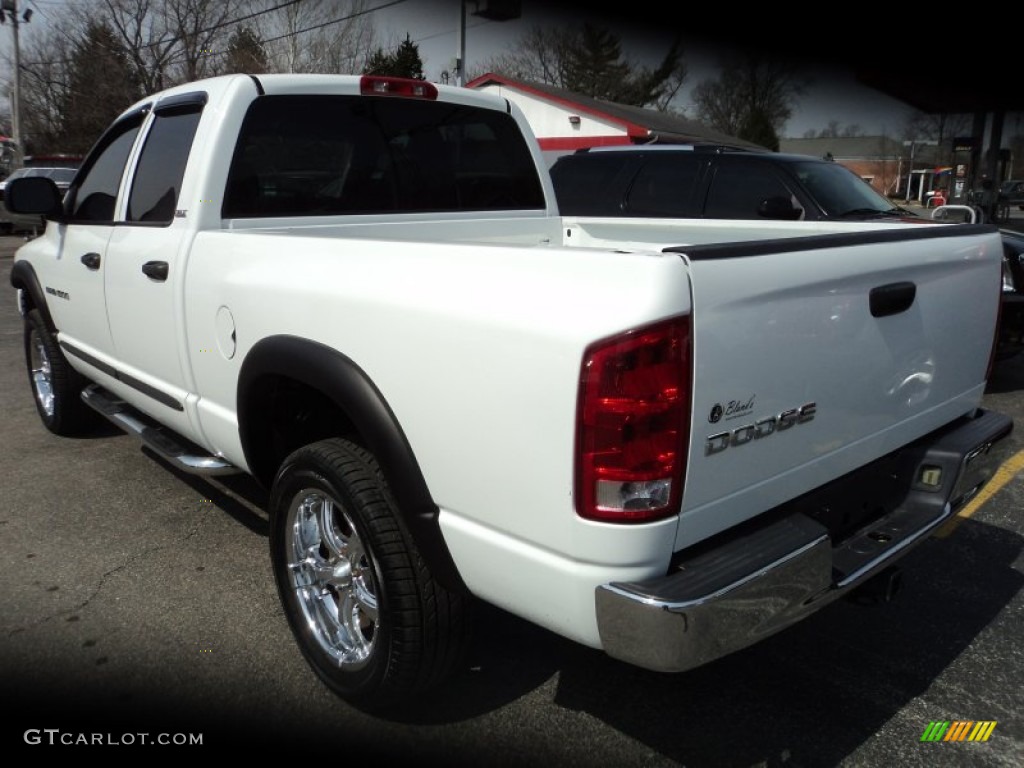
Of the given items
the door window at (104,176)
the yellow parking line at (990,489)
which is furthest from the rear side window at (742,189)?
the door window at (104,176)

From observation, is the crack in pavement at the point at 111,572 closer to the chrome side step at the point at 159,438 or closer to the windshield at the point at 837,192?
the chrome side step at the point at 159,438

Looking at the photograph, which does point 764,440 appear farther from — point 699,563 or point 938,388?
point 938,388

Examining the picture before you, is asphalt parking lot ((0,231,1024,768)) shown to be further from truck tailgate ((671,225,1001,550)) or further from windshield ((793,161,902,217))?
windshield ((793,161,902,217))

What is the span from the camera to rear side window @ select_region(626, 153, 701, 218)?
7543 millimetres

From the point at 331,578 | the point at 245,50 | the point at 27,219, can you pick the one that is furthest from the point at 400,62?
the point at 331,578

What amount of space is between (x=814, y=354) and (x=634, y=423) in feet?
1.96

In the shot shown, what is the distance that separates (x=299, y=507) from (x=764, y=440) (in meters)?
1.49

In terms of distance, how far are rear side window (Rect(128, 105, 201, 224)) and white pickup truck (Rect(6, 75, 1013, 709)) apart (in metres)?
0.02

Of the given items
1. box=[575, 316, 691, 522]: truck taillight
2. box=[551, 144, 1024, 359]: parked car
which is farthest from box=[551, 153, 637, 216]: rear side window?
box=[575, 316, 691, 522]: truck taillight

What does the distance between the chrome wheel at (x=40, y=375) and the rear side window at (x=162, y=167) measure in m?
2.01

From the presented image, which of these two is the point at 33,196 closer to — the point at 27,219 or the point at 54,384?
the point at 54,384

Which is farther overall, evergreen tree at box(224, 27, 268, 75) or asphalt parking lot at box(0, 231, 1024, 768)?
evergreen tree at box(224, 27, 268, 75)

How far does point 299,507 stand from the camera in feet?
8.79

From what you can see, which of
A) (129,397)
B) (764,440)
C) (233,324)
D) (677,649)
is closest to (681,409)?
(764,440)
